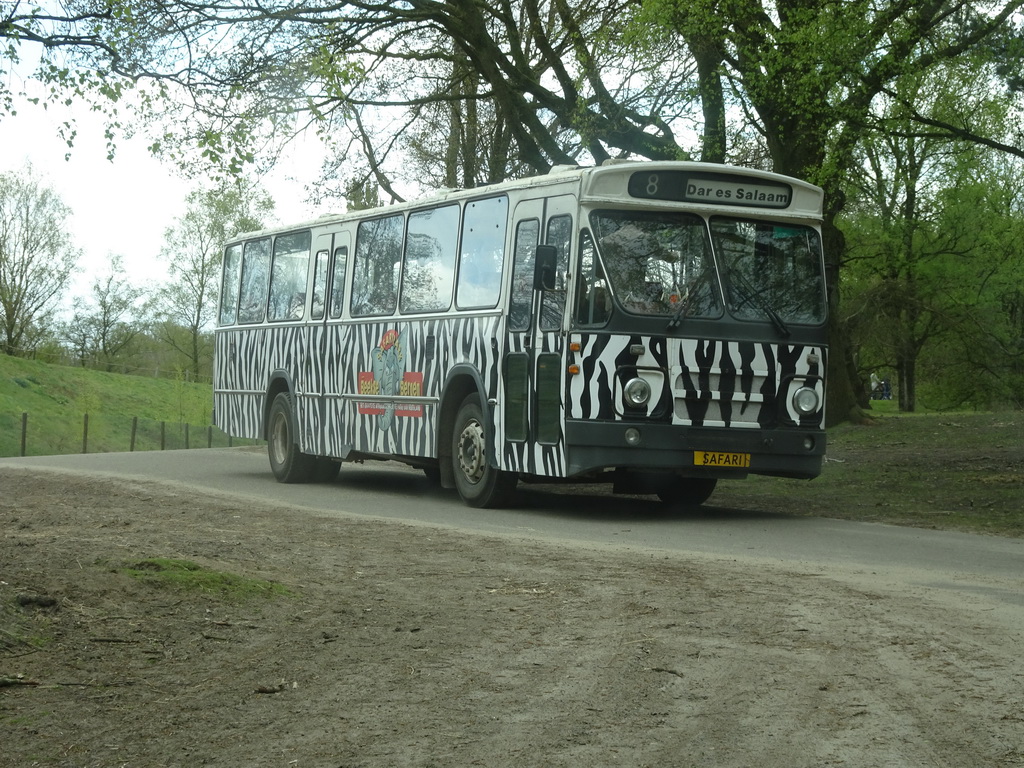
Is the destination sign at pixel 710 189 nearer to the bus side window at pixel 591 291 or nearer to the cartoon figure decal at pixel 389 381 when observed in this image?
the bus side window at pixel 591 291

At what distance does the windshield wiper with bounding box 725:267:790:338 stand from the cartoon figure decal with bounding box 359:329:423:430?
4.08 m

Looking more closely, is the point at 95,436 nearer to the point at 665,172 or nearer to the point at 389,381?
the point at 389,381

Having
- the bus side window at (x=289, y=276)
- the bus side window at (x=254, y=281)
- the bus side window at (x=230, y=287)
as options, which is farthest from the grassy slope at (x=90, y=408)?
the bus side window at (x=289, y=276)

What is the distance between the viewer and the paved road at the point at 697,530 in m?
9.87

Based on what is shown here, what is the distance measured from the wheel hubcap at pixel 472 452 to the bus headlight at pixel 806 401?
326cm

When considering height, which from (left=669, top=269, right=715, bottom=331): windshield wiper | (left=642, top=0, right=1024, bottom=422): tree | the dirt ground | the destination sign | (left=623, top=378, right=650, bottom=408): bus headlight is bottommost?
the dirt ground

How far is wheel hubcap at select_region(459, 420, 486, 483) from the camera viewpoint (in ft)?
49.0

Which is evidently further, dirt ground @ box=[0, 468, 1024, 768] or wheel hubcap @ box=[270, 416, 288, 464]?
wheel hubcap @ box=[270, 416, 288, 464]

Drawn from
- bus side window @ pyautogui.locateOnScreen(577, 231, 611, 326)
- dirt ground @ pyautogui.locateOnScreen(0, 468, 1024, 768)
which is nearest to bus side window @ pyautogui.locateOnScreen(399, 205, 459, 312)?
bus side window @ pyautogui.locateOnScreen(577, 231, 611, 326)

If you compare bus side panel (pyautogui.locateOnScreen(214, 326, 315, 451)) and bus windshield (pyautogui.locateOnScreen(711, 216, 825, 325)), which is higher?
bus windshield (pyautogui.locateOnScreen(711, 216, 825, 325))

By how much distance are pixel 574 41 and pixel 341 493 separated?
11.8 metres

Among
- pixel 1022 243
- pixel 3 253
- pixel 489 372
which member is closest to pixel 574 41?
pixel 489 372

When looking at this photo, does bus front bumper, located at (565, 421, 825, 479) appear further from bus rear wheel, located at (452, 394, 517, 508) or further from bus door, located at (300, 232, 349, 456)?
bus door, located at (300, 232, 349, 456)

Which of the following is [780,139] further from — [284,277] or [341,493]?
[341,493]
